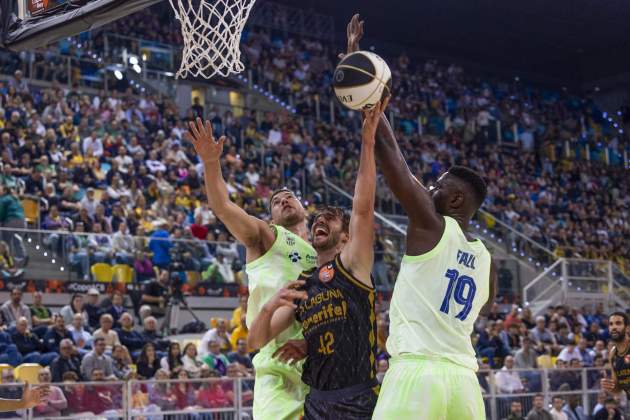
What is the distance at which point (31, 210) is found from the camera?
16141mm

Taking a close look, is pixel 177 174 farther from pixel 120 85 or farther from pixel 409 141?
pixel 409 141

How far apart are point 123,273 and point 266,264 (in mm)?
9662

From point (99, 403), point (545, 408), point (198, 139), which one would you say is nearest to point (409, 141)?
point (545, 408)

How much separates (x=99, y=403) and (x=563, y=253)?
50.6ft

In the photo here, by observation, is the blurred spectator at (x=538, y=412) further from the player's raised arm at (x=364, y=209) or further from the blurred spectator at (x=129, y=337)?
the player's raised arm at (x=364, y=209)

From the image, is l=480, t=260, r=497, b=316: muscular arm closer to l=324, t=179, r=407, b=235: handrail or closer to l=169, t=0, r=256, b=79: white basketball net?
l=169, t=0, r=256, b=79: white basketball net

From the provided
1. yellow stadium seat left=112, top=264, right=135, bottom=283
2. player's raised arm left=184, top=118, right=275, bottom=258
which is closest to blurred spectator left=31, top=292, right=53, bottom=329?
yellow stadium seat left=112, top=264, right=135, bottom=283

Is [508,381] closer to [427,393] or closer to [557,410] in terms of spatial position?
[557,410]

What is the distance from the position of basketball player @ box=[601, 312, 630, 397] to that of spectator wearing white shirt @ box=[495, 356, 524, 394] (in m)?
3.04

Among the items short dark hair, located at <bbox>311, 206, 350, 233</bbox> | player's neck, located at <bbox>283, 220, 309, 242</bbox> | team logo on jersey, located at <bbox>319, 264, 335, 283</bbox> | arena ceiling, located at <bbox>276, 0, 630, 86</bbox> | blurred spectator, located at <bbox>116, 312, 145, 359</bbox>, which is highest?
arena ceiling, located at <bbox>276, 0, 630, 86</bbox>

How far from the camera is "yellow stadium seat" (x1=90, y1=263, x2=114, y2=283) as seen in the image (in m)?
15.4

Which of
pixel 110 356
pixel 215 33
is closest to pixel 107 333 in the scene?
pixel 110 356

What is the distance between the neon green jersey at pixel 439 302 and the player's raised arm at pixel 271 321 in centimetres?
81

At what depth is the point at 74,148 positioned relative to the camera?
18.4 metres
